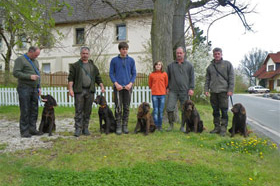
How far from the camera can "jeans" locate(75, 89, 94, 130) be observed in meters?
5.27

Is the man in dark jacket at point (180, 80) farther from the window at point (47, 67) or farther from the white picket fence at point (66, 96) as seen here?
the window at point (47, 67)

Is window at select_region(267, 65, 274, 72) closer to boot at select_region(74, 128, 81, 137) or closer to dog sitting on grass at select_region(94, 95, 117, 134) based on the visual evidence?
dog sitting on grass at select_region(94, 95, 117, 134)

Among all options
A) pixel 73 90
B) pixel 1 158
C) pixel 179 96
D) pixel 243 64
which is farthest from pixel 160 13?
pixel 243 64

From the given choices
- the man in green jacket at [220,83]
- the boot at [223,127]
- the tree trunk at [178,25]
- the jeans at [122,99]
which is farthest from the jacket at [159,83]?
the tree trunk at [178,25]

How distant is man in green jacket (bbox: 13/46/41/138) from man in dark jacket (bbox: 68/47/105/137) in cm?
86

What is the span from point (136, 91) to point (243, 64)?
61.1 m

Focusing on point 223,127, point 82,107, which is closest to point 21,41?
point 82,107

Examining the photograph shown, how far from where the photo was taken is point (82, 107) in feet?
17.5

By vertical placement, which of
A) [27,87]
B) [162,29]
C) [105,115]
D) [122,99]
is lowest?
[105,115]

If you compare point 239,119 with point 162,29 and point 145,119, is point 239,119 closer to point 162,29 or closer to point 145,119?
point 145,119

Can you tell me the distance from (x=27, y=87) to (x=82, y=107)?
1.37 metres

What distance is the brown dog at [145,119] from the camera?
5296 millimetres

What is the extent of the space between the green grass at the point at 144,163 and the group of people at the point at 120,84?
0.86 m

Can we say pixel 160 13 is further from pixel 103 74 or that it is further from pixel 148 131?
pixel 103 74
